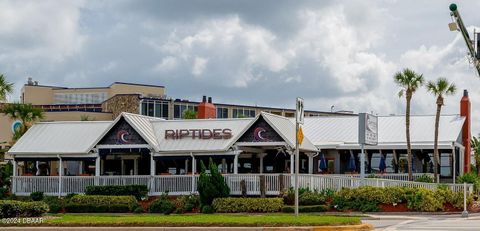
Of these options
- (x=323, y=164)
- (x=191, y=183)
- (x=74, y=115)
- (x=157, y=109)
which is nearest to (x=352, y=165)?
(x=323, y=164)

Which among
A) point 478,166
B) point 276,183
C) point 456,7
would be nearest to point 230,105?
point 478,166

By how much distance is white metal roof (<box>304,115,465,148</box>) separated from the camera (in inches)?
2020

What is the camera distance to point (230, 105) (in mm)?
99188

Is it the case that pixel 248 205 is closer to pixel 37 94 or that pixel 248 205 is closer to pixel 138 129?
pixel 138 129

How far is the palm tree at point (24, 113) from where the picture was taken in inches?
2060

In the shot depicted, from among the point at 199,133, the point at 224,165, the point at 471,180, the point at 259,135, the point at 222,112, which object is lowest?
the point at 471,180

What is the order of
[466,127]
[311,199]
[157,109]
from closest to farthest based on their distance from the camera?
[311,199]
[466,127]
[157,109]

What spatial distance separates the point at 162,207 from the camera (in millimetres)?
42750

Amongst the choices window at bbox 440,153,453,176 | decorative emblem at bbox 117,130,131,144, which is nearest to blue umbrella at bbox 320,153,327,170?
window at bbox 440,153,453,176

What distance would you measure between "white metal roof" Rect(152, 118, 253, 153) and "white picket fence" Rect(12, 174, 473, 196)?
183 centimetres

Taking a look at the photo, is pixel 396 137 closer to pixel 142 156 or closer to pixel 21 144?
pixel 142 156

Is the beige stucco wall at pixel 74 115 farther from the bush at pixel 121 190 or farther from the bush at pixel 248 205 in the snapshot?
the bush at pixel 248 205

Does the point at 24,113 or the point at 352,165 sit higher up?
the point at 24,113

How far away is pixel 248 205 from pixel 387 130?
51.7 feet
